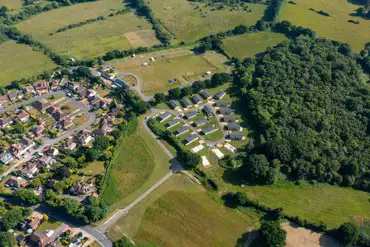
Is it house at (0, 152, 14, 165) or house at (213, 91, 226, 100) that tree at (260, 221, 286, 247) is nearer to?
house at (213, 91, 226, 100)

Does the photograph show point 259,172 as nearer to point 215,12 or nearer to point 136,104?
point 136,104

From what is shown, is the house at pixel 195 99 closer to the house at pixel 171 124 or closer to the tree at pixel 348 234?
the house at pixel 171 124

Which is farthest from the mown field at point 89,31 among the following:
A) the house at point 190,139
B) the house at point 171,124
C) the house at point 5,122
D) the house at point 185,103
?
the house at point 190,139

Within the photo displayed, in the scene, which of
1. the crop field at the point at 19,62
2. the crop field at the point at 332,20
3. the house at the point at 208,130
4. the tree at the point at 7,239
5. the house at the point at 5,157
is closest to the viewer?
the tree at the point at 7,239

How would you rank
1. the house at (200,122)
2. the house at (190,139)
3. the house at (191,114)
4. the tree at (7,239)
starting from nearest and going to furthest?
the tree at (7,239)
the house at (190,139)
the house at (200,122)
the house at (191,114)

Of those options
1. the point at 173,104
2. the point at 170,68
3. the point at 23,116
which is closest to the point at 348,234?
the point at 173,104

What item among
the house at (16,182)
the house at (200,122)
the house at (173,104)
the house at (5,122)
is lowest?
the house at (16,182)

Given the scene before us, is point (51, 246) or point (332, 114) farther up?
point (332, 114)

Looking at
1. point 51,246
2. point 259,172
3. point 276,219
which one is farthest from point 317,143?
point 51,246
